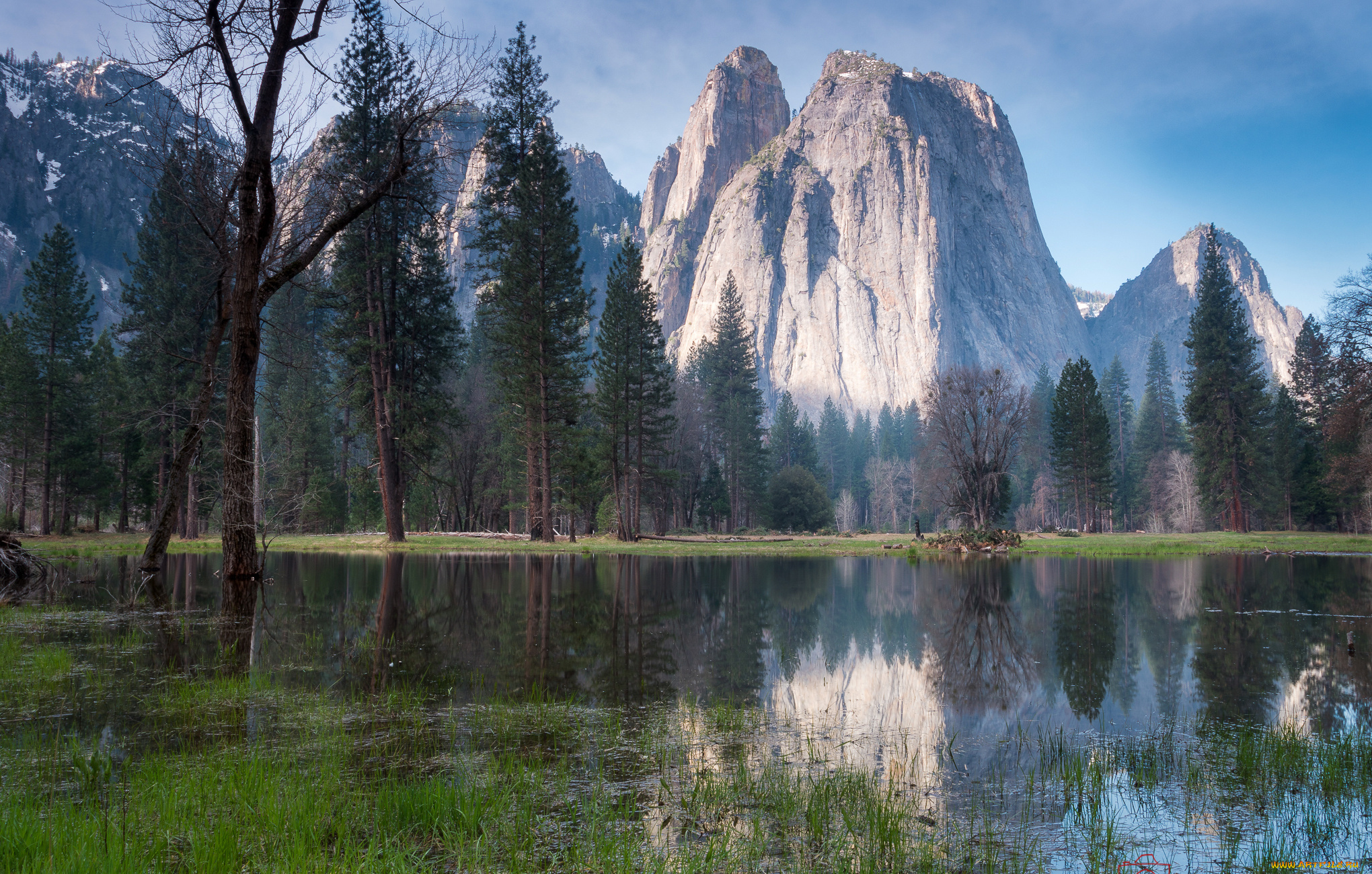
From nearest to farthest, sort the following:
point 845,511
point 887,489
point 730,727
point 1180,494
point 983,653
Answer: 1. point 730,727
2. point 983,653
3. point 1180,494
4. point 845,511
5. point 887,489

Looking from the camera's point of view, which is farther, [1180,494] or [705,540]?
[1180,494]

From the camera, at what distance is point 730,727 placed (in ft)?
22.5

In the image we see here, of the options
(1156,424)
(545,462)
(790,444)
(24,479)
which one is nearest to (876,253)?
(1156,424)

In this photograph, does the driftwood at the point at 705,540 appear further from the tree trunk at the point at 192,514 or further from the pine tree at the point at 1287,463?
the pine tree at the point at 1287,463

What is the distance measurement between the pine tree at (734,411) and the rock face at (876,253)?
79.0 metres

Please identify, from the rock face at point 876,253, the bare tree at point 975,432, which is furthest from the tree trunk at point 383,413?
the rock face at point 876,253

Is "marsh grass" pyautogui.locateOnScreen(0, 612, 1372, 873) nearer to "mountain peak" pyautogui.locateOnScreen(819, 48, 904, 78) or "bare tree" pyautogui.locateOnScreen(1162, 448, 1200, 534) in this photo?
"bare tree" pyautogui.locateOnScreen(1162, 448, 1200, 534)

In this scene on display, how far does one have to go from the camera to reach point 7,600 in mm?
13578

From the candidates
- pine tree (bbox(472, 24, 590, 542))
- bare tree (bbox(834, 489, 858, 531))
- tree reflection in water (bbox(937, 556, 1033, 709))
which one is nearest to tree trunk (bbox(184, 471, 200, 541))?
pine tree (bbox(472, 24, 590, 542))

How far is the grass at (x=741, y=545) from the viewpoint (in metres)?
33.1

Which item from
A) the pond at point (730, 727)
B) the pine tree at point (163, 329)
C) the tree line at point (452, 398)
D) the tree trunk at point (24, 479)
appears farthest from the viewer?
the tree trunk at point (24, 479)

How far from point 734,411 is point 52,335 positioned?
5234 cm

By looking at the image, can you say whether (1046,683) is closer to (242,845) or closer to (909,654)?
(909,654)

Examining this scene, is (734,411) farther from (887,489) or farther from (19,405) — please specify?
(19,405)
